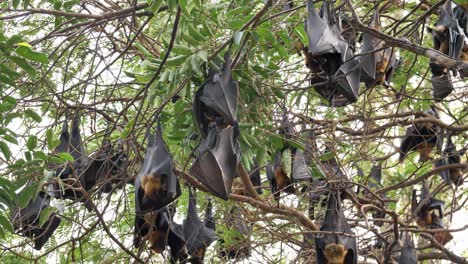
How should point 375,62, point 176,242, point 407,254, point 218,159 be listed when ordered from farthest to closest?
point 407,254
point 176,242
point 375,62
point 218,159

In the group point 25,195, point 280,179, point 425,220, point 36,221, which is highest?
point 425,220

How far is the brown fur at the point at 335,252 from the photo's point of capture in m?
4.91

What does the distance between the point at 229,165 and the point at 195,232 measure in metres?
1.40

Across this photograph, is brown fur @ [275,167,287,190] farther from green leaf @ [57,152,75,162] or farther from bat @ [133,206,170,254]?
green leaf @ [57,152,75,162]

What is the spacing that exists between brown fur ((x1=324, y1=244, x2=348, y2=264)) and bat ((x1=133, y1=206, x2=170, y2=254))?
94 centimetres

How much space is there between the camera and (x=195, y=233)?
201 inches

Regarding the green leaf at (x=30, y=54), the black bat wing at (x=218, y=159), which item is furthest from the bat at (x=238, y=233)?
the green leaf at (x=30, y=54)

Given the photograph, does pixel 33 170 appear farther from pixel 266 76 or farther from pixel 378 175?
pixel 378 175

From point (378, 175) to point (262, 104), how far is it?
2.21 m

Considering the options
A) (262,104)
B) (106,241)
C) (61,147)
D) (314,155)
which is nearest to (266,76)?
(262,104)

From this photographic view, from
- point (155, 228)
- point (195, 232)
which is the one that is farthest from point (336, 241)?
point (155, 228)

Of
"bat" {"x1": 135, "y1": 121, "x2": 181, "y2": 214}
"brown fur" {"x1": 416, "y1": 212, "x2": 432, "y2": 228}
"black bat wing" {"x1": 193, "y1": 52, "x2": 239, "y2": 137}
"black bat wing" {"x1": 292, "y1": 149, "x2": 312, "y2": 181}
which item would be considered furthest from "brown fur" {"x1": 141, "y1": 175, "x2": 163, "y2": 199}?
"brown fur" {"x1": 416, "y1": 212, "x2": 432, "y2": 228}

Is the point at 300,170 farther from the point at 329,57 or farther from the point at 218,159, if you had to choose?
the point at 218,159

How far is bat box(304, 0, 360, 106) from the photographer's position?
3922 mm
